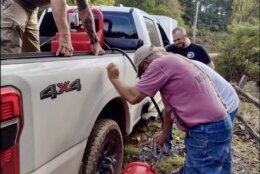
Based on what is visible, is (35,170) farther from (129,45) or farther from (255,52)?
(255,52)

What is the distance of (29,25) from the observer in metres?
3.47

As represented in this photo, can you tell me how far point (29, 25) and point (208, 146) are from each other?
1.91 meters

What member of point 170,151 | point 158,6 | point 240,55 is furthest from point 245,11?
point 170,151

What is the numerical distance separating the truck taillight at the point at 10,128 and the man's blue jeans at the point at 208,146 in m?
1.40

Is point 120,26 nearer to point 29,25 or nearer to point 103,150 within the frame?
point 29,25

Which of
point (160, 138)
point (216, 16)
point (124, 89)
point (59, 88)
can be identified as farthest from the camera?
point (216, 16)

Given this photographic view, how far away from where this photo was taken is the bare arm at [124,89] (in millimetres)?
2764

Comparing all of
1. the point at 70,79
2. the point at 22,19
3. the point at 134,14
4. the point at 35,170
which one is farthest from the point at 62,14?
the point at 134,14

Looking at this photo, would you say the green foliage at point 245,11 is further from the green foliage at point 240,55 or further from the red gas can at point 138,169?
the red gas can at point 138,169

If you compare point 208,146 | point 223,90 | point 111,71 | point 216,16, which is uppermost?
point 111,71

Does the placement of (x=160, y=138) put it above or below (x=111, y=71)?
below

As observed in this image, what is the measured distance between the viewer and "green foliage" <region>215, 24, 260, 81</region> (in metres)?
18.8

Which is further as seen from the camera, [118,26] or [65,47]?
[118,26]

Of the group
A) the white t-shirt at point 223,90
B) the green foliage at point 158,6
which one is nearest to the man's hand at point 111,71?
the white t-shirt at point 223,90
